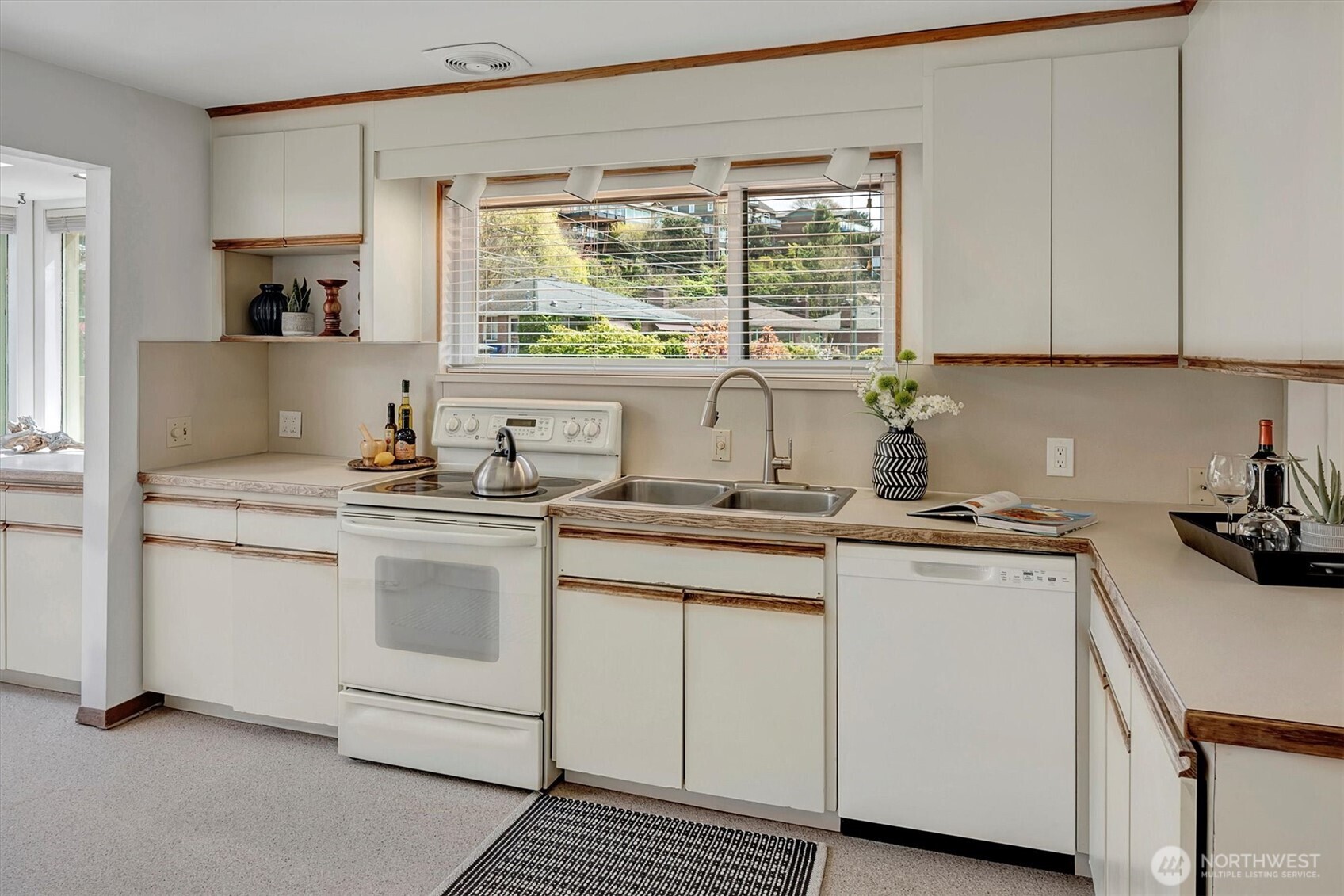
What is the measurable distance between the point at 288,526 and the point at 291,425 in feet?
3.04

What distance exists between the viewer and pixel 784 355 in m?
3.14

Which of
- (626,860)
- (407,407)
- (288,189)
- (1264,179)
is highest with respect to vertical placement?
(288,189)

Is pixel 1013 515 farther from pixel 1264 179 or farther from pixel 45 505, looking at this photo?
pixel 45 505

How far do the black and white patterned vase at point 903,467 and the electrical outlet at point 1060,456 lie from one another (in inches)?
15.9

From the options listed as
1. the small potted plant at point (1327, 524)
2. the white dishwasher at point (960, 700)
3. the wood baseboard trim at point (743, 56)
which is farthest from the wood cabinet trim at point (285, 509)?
the small potted plant at point (1327, 524)

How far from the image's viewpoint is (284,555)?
3004 mm

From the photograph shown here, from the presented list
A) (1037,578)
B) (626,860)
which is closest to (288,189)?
(626,860)

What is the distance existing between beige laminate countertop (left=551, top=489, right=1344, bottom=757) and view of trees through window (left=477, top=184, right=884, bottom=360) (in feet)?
2.81

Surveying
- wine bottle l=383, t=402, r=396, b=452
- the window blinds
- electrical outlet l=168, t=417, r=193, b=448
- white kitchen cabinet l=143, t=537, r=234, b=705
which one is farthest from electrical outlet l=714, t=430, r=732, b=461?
the window blinds

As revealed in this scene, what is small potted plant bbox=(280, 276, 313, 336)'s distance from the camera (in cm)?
351

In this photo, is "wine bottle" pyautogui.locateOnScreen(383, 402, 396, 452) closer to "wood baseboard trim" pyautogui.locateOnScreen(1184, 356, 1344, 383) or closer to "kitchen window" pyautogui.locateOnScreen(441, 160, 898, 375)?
"kitchen window" pyautogui.locateOnScreen(441, 160, 898, 375)

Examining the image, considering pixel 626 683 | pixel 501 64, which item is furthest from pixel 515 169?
pixel 626 683

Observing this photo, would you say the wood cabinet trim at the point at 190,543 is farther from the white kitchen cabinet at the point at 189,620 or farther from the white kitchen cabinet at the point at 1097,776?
the white kitchen cabinet at the point at 1097,776

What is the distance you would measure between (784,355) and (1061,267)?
97 centimetres
